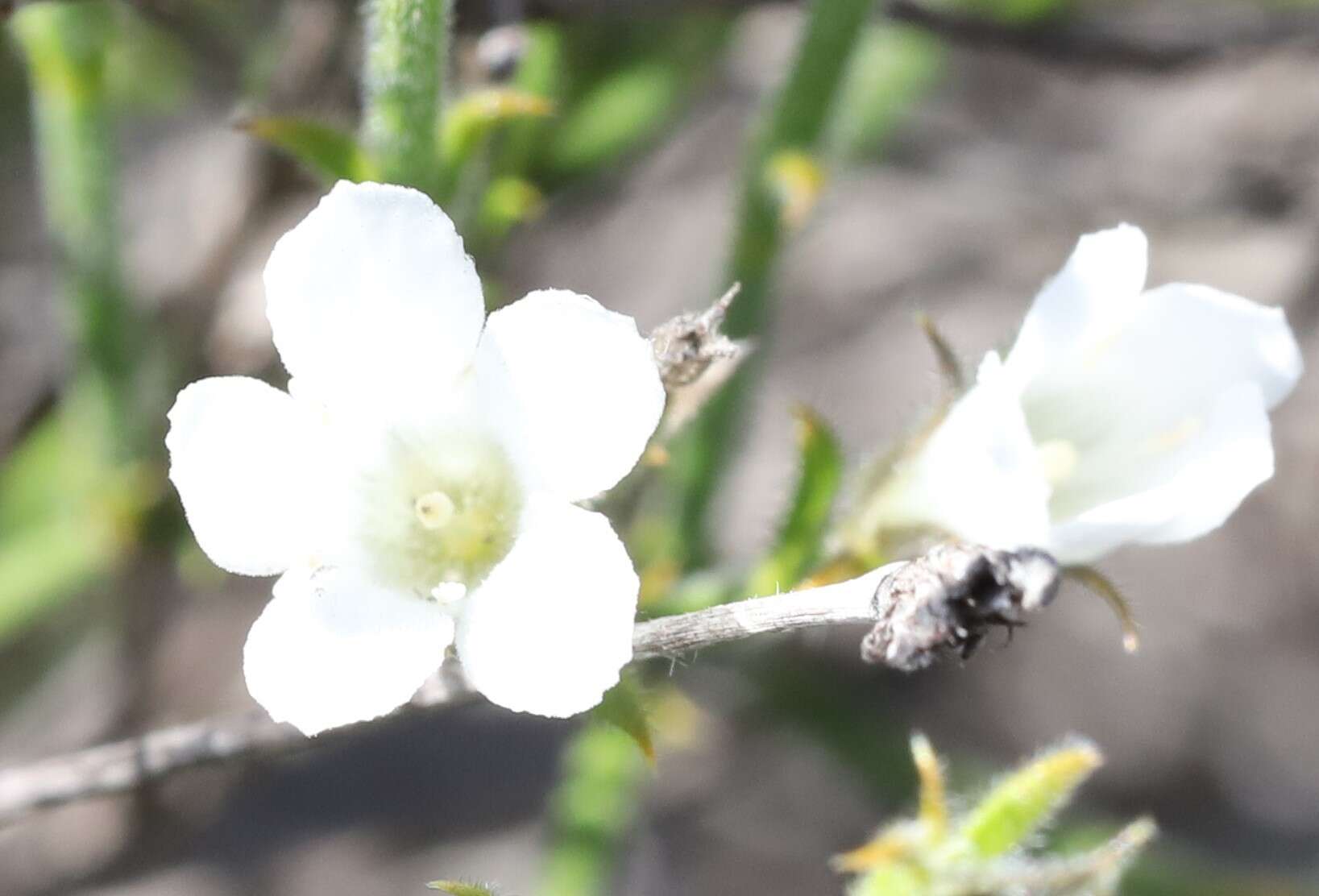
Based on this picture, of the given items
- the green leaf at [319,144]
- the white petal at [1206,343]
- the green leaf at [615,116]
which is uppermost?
the green leaf at [615,116]

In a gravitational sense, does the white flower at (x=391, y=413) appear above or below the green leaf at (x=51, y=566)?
below

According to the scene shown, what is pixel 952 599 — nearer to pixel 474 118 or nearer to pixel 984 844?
pixel 984 844

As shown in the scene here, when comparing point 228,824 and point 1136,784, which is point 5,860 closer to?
point 228,824

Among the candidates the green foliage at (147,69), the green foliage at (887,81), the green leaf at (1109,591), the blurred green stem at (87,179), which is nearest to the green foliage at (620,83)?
the green foliage at (887,81)

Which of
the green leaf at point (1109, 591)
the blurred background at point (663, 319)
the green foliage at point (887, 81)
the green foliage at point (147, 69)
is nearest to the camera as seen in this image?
the green leaf at point (1109, 591)

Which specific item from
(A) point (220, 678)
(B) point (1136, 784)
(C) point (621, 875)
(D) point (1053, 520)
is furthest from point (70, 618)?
(B) point (1136, 784)

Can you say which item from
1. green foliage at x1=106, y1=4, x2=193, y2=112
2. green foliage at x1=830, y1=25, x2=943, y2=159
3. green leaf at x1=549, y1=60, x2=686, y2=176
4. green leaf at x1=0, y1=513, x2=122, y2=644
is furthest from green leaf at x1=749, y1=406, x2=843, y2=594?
green foliage at x1=106, y1=4, x2=193, y2=112

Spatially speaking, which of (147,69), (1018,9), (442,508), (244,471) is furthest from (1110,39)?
(147,69)

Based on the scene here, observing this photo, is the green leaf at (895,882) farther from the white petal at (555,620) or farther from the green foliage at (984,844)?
the white petal at (555,620)

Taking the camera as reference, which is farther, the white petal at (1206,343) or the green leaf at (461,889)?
the white petal at (1206,343)
